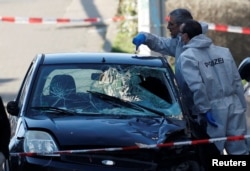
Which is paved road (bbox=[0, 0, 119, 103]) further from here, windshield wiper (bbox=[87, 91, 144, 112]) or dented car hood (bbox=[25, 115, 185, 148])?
dented car hood (bbox=[25, 115, 185, 148])

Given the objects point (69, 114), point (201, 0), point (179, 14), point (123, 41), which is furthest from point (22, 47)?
point (69, 114)

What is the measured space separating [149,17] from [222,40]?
1.66 m

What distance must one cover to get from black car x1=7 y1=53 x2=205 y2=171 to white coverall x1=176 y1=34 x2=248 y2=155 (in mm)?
Answer: 194

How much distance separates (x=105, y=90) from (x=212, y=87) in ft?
3.19

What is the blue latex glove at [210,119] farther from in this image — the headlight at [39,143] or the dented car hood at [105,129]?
the headlight at [39,143]

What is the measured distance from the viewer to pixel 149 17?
512 inches

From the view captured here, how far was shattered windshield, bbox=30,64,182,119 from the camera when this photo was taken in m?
7.56

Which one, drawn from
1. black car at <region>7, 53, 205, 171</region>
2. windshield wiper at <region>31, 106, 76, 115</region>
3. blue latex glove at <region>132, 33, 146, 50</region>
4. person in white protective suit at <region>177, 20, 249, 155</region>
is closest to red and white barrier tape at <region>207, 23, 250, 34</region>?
blue latex glove at <region>132, 33, 146, 50</region>

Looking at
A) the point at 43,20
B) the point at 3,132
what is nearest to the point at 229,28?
the point at 43,20

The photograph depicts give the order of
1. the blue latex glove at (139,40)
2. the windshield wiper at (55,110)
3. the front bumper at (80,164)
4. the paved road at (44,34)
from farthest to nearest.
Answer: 1. the paved road at (44,34)
2. the blue latex glove at (139,40)
3. the windshield wiper at (55,110)
4. the front bumper at (80,164)

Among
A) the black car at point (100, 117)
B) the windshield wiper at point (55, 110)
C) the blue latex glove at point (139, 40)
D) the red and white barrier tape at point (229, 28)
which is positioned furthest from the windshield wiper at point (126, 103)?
the red and white barrier tape at point (229, 28)

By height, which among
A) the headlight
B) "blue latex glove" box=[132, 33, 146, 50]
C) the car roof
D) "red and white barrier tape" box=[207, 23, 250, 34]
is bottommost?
the headlight

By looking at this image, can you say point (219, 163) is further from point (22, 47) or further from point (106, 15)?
point (106, 15)

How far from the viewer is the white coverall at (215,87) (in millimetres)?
7754
